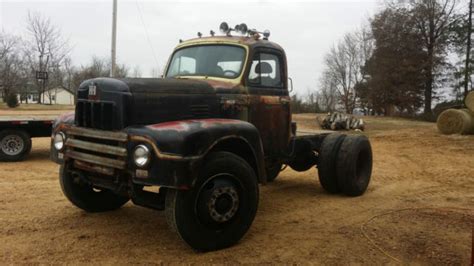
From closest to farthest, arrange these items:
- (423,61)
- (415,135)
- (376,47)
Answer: (415,135)
(423,61)
(376,47)

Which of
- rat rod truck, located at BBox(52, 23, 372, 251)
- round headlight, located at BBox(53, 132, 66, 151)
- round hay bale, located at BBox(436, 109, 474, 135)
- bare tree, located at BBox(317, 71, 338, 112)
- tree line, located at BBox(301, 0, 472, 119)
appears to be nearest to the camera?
rat rod truck, located at BBox(52, 23, 372, 251)

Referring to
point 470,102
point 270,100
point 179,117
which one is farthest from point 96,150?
point 470,102

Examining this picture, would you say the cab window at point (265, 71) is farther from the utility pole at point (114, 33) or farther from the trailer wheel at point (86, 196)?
the utility pole at point (114, 33)

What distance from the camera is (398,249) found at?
5191 millimetres

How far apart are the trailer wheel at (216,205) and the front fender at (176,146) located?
0.62ft

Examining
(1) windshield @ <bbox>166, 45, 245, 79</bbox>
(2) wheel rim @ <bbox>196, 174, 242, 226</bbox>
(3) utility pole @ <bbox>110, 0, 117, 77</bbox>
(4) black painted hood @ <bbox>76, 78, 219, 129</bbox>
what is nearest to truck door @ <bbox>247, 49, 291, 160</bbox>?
(1) windshield @ <bbox>166, 45, 245, 79</bbox>

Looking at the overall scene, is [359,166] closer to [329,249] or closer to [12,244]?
[329,249]

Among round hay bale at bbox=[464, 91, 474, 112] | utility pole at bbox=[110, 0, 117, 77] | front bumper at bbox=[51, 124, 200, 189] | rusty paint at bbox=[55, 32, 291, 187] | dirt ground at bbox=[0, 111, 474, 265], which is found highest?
utility pole at bbox=[110, 0, 117, 77]

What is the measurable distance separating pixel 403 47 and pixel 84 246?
36.9 meters

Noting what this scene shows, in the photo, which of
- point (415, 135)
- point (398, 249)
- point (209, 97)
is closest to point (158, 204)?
point (209, 97)

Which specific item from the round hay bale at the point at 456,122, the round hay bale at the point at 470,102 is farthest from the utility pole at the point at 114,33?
the round hay bale at the point at 470,102

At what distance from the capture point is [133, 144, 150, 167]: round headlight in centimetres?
462

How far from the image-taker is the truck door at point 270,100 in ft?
20.9

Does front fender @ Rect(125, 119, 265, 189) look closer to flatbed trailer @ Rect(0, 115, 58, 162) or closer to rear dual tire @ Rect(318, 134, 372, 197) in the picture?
rear dual tire @ Rect(318, 134, 372, 197)
